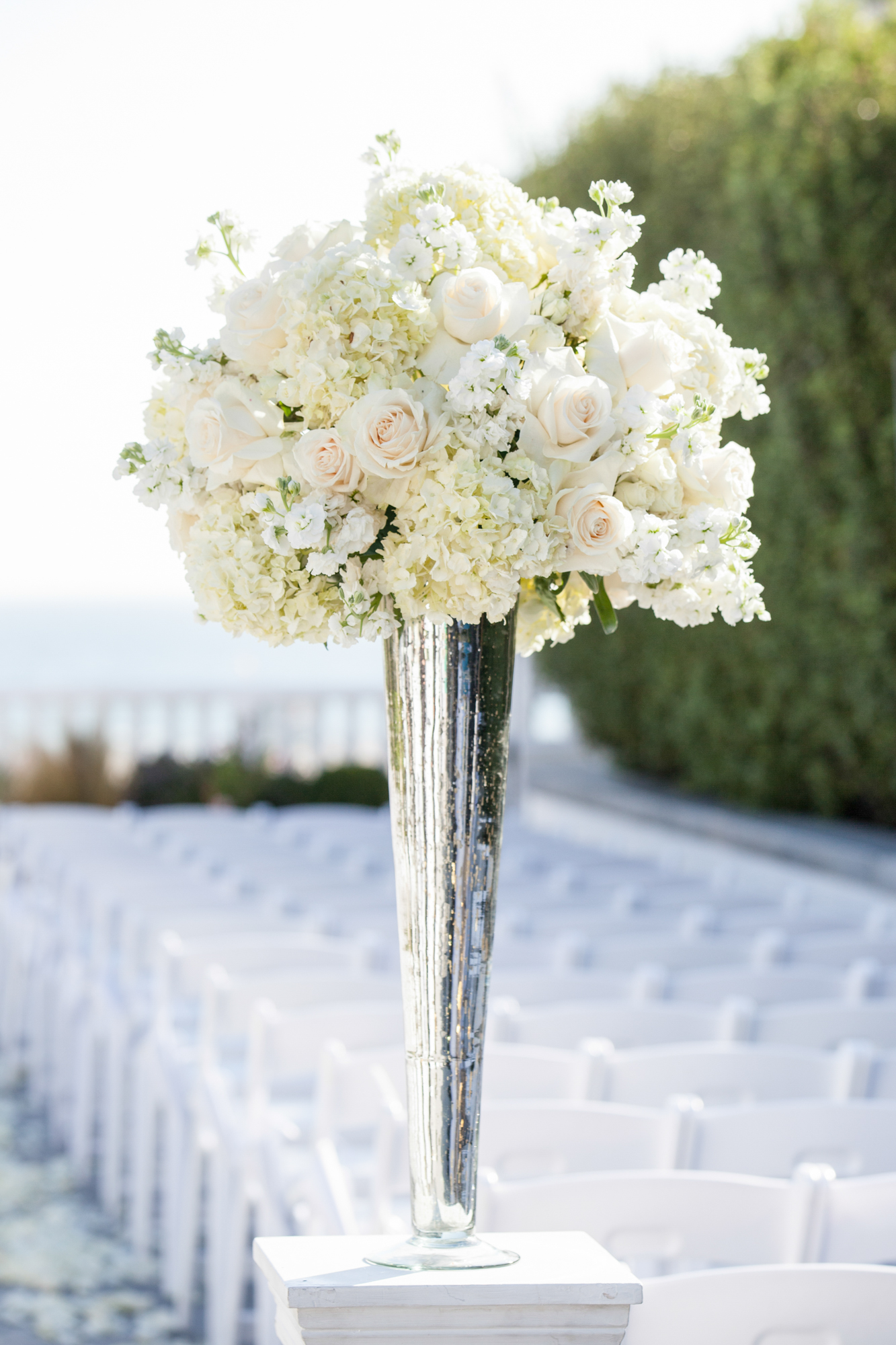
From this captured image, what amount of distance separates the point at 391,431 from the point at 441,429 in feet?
0.16

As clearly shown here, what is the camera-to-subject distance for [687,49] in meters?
8.82

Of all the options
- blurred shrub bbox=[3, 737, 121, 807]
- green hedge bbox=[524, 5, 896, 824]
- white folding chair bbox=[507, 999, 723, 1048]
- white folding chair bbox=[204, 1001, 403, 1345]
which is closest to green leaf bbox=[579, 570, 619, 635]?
white folding chair bbox=[204, 1001, 403, 1345]

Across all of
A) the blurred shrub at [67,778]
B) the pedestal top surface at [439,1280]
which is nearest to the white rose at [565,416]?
the pedestal top surface at [439,1280]

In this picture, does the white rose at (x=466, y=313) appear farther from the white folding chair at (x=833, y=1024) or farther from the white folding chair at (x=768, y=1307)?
the white folding chair at (x=833, y=1024)

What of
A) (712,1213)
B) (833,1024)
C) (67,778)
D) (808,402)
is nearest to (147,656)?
(67,778)

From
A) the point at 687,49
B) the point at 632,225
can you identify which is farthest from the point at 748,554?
the point at 687,49

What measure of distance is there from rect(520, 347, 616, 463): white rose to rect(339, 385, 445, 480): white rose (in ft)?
0.29

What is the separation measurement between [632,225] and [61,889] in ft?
14.0

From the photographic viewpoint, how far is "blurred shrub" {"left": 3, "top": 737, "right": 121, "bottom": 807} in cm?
854

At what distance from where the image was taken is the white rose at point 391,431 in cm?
115

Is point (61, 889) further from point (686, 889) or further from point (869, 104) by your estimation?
point (869, 104)

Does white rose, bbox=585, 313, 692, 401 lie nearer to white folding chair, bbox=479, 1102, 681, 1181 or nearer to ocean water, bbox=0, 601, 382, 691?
white folding chair, bbox=479, 1102, 681, 1181

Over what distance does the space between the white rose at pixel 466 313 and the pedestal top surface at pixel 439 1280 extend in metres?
A: 0.80

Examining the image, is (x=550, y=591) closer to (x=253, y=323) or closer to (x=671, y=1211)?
(x=253, y=323)
